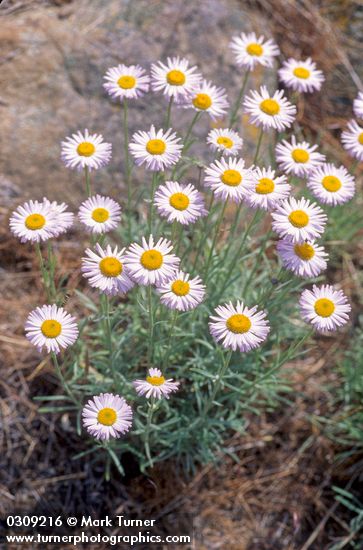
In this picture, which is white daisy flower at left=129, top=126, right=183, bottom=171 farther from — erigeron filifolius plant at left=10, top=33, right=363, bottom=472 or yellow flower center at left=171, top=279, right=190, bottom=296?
yellow flower center at left=171, top=279, right=190, bottom=296

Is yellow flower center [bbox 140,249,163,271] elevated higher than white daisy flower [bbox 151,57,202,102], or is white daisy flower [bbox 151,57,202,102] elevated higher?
white daisy flower [bbox 151,57,202,102]

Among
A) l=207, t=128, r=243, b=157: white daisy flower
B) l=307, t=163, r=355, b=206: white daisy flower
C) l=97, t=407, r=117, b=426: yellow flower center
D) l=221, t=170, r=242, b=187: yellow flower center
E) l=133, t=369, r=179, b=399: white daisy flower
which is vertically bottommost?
l=97, t=407, r=117, b=426: yellow flower center

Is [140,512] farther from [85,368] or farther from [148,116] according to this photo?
[148,116]

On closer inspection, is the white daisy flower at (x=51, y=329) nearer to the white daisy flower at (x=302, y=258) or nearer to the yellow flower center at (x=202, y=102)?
the white daisy flower at (x=302, y=258)

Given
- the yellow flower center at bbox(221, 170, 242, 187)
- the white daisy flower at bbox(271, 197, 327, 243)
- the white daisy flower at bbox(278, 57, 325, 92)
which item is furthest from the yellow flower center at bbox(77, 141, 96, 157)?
the white daisy flower at bbox(278, 57, 325, 92)

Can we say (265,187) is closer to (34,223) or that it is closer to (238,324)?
(238,324)
